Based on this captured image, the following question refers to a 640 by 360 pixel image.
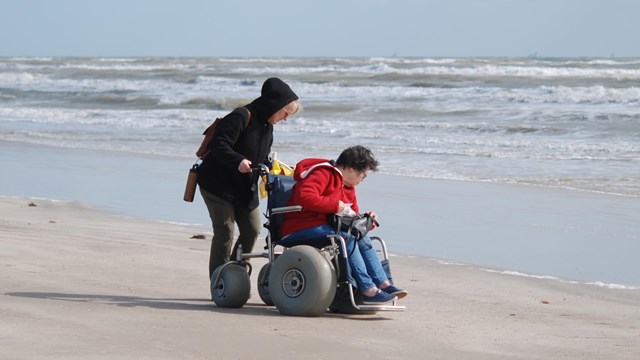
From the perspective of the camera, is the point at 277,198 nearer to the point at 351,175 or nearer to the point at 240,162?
the point at 240,162

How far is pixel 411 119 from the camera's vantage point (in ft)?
88.1

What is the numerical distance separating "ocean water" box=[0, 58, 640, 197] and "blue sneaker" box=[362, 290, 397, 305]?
7586 millimetres

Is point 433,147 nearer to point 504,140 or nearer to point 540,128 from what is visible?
point 504,140

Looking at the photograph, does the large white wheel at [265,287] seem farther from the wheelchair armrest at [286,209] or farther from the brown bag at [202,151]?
the brown bag at [202,151]

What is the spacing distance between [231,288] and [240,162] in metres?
0.74

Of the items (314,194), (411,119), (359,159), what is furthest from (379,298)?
(411,119)

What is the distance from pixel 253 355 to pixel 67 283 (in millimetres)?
2323

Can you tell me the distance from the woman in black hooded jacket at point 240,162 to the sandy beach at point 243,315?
45 cm

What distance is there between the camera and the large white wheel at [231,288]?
20.4 feet

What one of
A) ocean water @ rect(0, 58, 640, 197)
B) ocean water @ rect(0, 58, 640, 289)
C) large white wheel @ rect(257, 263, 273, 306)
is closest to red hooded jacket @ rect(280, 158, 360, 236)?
large white wheel @ rect(257, 263, 273, 306)

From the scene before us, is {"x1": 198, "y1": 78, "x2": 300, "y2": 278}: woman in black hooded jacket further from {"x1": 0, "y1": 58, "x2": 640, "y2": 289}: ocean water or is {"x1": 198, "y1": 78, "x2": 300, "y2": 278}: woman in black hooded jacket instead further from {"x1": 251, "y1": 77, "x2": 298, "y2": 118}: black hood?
{"x1": 0, "y1": 58, "x2": 640, "y2": 289}: ocean water

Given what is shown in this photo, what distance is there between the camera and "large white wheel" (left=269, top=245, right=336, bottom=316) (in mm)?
5867

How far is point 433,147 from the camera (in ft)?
63.8

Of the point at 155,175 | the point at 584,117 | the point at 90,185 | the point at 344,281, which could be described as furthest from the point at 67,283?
the point at 584,117
